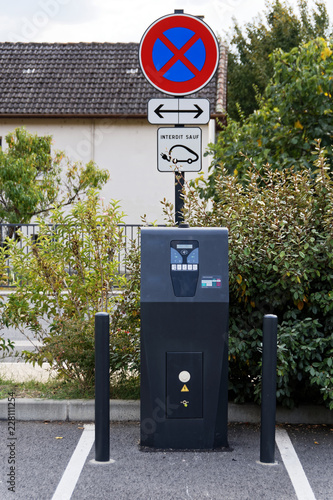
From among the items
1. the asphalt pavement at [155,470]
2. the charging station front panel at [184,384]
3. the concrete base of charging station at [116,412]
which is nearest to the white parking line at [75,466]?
the asphalt pavement at [155,470]

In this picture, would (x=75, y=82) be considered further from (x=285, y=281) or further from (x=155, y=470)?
(x=155, y=470)

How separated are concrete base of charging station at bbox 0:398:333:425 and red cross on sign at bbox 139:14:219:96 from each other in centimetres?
271

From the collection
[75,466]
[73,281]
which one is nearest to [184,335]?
[75,466]

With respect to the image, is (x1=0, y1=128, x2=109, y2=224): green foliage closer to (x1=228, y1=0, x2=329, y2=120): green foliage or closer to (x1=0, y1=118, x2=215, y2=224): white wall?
(x1=0, y1=118, x2=215, y2=224): white wall

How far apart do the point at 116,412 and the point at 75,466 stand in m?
0.93

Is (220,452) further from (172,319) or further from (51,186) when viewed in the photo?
(51,186)

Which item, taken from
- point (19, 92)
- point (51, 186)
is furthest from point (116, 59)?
point (51, 186)

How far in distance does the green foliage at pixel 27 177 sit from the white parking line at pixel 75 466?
31.7ft

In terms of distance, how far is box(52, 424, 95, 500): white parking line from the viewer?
369cm

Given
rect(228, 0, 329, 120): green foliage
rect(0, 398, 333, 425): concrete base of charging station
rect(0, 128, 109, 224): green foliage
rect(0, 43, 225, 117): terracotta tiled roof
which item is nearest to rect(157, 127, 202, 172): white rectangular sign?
rect(0, 398, 333, 425): concrete base of charging station

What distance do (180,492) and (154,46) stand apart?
147 inches

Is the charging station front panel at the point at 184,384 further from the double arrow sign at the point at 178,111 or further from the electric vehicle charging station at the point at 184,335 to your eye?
the double arrow sign at the point at 178,111

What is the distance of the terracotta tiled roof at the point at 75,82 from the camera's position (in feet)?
66.5

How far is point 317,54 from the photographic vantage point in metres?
6.49
